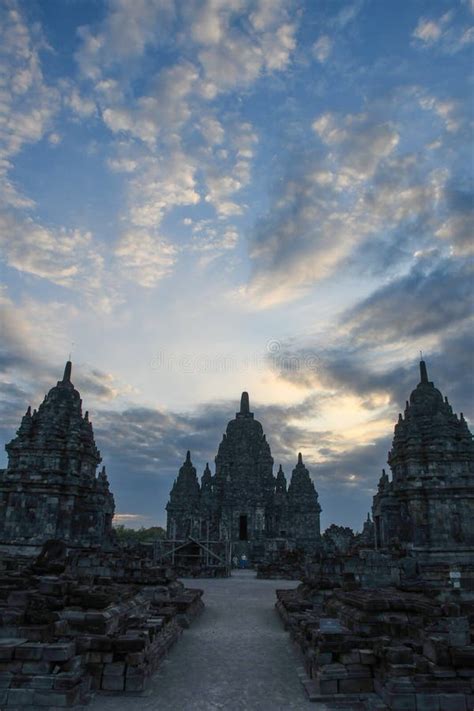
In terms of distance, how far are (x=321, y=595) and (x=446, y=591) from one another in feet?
16.5

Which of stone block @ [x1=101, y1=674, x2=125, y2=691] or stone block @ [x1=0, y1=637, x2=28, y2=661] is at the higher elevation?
stone block @ [x1=0, y1=637, x2=28, y2=661]

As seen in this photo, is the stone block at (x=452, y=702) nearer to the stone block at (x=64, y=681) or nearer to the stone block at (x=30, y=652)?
the stone block at (x=64, y=681)

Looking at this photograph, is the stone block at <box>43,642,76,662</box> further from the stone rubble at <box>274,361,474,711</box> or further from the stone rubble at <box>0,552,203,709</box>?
the stone rubble at <box>274,361,474,711</box>

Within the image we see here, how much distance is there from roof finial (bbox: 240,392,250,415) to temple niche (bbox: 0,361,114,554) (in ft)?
83.4

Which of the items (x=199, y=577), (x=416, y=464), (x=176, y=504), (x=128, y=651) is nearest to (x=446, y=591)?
(x=128, y=651)

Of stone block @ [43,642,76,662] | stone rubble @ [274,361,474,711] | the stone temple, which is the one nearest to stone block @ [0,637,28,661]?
stone block @ [43,642,76,662]

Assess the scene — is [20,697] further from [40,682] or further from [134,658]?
[134,658]

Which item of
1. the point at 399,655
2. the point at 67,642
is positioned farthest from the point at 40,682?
the point at 399,655

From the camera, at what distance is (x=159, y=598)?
557 inches

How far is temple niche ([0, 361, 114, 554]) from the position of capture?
92.0 ft

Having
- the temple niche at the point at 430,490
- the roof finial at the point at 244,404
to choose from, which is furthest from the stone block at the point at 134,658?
the roof finial at the point at 244,404

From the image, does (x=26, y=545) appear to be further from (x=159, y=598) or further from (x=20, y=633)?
(x=20, y=633)

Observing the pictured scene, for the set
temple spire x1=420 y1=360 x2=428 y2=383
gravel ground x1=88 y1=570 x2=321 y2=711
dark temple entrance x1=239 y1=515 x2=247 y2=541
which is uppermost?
temple spire x1=420 y1=360 x2=428 y2=383

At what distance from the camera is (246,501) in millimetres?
49438
